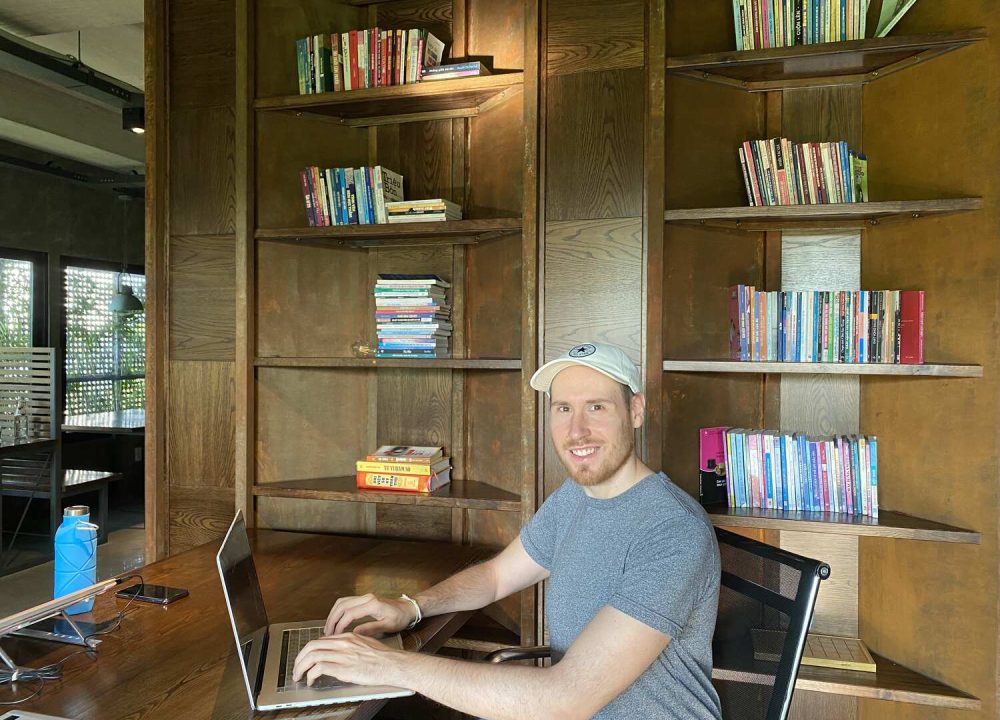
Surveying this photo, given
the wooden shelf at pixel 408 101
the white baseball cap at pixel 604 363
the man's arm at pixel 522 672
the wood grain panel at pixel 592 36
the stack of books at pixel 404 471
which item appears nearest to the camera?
the man's arm at pixel 522 672

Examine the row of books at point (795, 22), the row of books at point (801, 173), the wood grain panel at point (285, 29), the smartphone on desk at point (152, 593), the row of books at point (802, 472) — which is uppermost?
the wood grain panel at point (285, 29)

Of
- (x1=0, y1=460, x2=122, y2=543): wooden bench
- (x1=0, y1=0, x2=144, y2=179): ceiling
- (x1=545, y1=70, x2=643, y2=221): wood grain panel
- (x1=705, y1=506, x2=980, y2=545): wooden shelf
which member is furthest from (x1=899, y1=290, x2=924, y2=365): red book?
(x1=0, y1=460, x2=122, y2=543): wooden bench

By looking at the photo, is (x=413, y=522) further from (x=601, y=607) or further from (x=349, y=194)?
(x=601, y=607)

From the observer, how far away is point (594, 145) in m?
2.29

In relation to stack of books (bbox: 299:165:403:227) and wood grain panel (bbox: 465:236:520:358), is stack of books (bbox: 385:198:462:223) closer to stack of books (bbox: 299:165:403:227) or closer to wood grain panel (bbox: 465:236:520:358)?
stack of books (bbox: 299:165:403:227)

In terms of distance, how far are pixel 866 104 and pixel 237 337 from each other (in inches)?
85.0

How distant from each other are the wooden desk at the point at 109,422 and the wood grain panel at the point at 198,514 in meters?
4.35

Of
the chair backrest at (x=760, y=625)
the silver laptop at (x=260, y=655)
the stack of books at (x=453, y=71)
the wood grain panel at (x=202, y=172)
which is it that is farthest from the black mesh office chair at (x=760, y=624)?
the wood grain panel at (x=202, y=172)

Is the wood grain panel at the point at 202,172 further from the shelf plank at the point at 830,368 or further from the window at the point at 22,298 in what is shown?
the window at the point at 22,298

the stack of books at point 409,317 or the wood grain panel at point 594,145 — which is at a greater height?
the wood grain panel at point 594,145

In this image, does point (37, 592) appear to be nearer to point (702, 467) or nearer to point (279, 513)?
point (279, 513)

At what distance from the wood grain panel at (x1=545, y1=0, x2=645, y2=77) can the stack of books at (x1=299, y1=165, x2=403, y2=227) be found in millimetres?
649

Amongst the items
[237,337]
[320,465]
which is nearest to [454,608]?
[320,465]

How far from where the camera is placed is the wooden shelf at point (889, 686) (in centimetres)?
203
